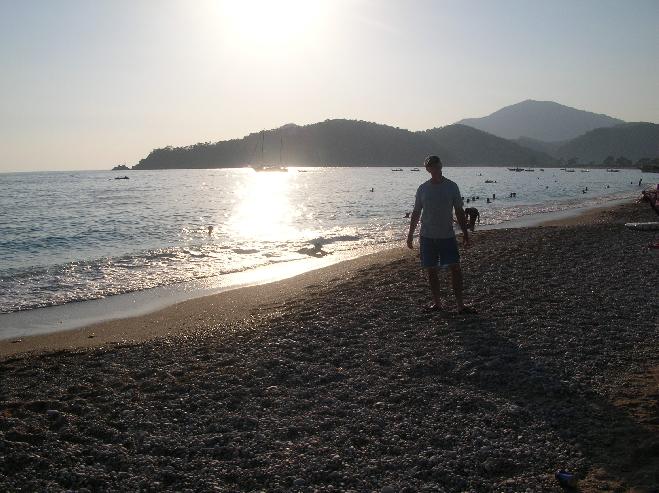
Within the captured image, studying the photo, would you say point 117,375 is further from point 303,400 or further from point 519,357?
point 519,357

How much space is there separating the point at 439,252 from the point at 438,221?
481 mm

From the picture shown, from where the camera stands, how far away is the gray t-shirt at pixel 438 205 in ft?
23.9

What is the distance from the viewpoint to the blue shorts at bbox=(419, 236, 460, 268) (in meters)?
7.44

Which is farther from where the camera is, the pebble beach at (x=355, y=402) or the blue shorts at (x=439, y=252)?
the blue shorts at (x=439, y=252)

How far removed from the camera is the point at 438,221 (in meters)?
7.39

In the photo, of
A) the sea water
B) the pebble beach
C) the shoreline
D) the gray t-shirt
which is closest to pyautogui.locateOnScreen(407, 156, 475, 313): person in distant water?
the gray t-shirt

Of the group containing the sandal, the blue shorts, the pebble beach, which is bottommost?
the pebble beach

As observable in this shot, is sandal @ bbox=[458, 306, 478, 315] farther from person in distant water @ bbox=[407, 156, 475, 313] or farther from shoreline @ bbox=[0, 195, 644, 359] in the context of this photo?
shoreline @ bbox=[0, 195, 644, 359]

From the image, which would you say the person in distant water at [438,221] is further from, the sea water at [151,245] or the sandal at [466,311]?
the sea water at [151,245]

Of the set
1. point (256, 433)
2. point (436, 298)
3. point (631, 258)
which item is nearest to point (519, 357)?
point (436, 298)

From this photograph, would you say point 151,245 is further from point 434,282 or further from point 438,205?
point 438,205

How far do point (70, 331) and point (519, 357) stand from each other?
289 inches

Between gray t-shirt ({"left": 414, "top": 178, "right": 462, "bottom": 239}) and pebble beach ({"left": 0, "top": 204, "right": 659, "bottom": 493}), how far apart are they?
4.34 feet

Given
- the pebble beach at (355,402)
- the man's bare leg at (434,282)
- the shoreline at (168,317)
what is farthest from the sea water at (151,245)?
the man's bare leg at (434,282)
